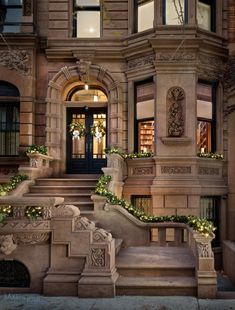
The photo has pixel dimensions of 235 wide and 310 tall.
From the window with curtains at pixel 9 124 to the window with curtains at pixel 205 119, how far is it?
24.3 feet

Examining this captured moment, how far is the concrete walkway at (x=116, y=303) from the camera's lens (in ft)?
24.4

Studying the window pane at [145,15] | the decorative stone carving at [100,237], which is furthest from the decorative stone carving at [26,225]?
the window pane at [145,15]

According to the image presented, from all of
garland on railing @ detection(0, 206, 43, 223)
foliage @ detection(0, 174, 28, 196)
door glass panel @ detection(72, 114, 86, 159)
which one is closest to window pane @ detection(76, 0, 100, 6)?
door glass panel @ detection(72, 114, 86, 159)

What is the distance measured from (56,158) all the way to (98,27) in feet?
19.1

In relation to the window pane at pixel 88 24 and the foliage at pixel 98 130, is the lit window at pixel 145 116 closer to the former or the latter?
the foliage at pixel 98 130

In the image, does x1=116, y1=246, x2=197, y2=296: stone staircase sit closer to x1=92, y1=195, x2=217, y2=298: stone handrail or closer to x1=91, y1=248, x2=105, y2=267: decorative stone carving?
x1=91, y1=248, x2=105, y2=267: decorative stone carving

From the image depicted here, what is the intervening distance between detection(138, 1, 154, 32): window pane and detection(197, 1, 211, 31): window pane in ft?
6.20

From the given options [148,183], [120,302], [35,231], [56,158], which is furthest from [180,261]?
[56,158]

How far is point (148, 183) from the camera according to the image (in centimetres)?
1480

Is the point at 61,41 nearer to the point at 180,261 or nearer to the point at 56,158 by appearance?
the point at 56,158

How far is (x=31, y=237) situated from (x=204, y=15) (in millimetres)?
11966

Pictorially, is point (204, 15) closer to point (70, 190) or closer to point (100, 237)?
point (70, 190)

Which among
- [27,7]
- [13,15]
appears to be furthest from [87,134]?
[13,15]

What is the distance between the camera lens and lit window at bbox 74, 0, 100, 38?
16812mm
